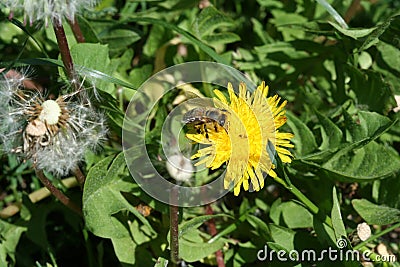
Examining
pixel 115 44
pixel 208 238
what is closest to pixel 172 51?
pixel 115 44

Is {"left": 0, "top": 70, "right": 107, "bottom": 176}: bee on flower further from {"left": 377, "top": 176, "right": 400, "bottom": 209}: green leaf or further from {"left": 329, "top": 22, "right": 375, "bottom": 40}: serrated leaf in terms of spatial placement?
{"left": 377, "top": 176, "right": 400, "bottom": 209}: green leaf

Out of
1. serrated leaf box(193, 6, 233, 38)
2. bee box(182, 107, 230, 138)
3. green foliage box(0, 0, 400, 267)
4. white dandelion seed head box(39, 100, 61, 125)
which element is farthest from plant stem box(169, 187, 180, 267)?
serrated leaf box(193, 6, 233, 38)

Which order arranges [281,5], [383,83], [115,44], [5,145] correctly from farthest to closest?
[281,5] → [115,44] → [383,83] → [5,145]

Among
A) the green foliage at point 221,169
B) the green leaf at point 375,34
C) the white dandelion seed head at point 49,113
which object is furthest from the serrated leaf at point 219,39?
the white dandelion seed head at point 49,113

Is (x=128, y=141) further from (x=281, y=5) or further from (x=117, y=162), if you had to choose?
(x=281, y=5)

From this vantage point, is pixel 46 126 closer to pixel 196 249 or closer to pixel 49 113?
pixel 49 113

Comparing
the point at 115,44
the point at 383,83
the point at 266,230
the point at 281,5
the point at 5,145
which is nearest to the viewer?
the point at 5,145

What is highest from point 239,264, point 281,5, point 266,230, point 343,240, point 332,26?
point 332,26

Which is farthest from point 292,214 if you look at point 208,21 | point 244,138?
point 208,21
